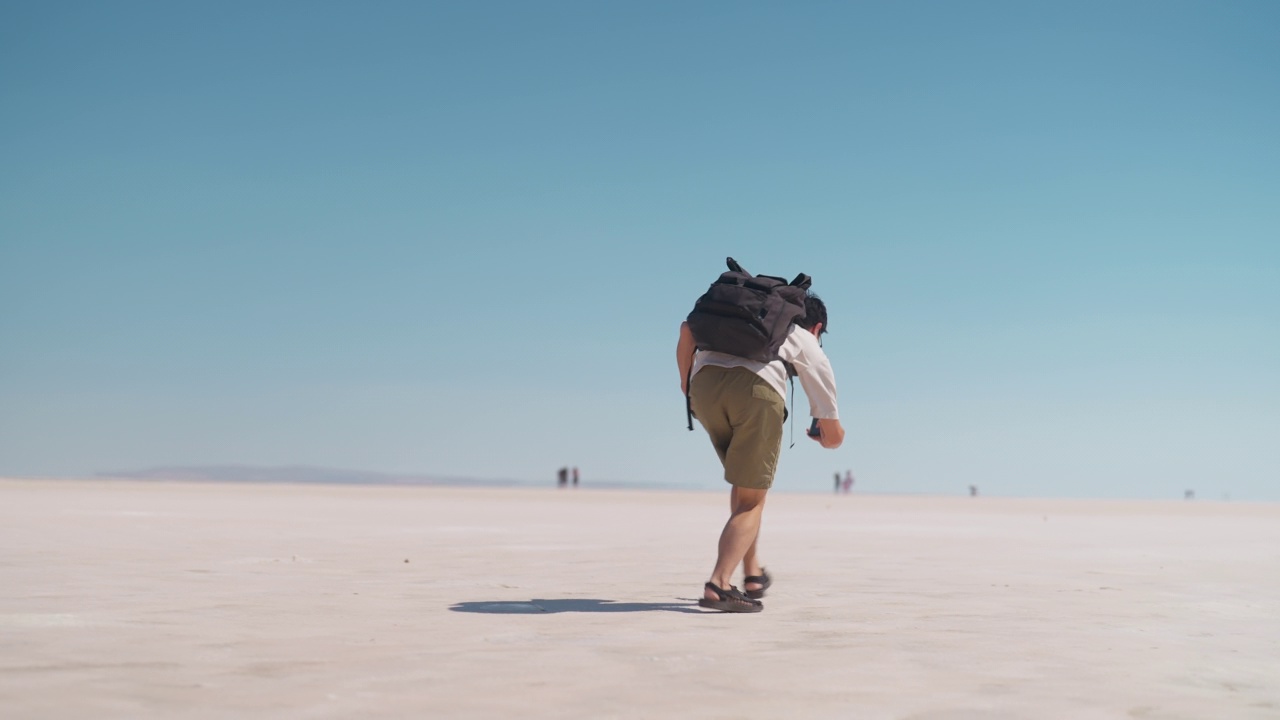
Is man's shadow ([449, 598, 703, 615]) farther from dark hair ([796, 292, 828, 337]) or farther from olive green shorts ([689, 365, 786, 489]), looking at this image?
dark hair ([796, 292, 828, 337])

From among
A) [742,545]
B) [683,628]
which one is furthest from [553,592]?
[683,628]

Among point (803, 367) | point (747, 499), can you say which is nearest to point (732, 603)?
point (747, 499)

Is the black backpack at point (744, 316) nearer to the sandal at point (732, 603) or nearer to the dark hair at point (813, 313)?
the dark hair at point (813, 313)

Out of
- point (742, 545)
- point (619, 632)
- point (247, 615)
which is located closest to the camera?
point (619, 632)

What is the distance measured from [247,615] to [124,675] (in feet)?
6.15

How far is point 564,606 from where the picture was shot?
22.8 feet

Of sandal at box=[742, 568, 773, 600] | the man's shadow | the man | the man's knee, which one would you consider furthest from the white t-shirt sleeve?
the man's shadow

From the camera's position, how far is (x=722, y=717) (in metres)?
3.76

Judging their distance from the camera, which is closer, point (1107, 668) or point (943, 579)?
point (1107, 668)

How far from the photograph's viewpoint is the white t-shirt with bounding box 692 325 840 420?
7.12 m

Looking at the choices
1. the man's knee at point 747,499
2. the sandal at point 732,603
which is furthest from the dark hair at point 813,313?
the sandal at point 732,603

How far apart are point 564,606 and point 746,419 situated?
1469mm

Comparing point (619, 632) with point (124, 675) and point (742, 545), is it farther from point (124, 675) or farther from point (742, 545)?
point (124, 675)

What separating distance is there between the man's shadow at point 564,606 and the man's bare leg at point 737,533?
0.79 ft
